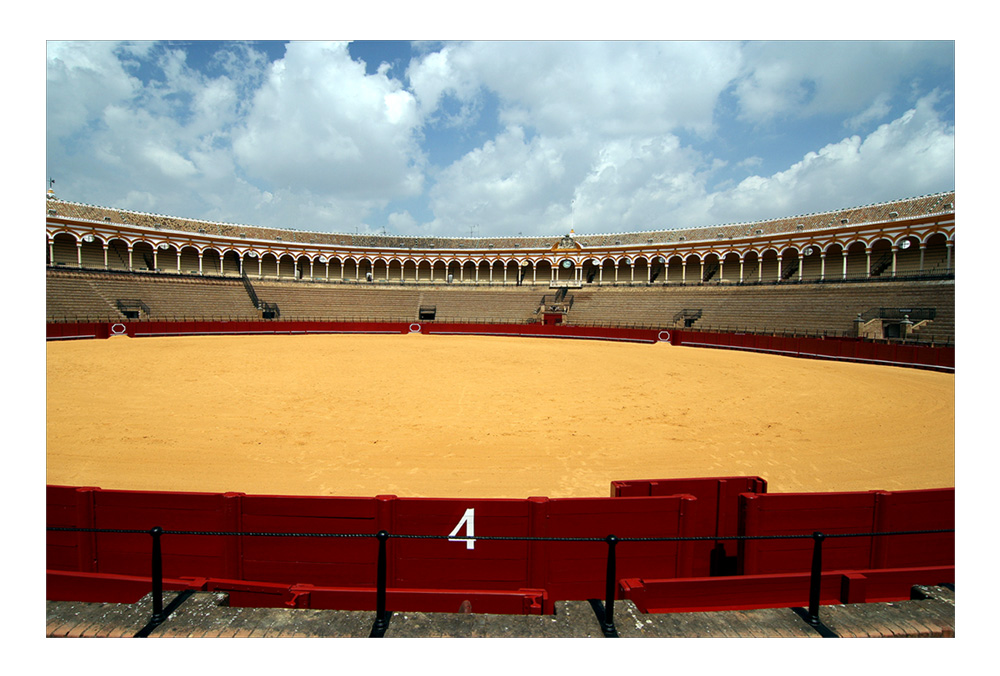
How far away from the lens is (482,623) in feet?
9.64

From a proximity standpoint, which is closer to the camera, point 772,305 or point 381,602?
point 381,602

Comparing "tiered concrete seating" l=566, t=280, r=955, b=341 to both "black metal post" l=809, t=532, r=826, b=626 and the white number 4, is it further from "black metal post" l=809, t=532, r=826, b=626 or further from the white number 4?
the white number 4

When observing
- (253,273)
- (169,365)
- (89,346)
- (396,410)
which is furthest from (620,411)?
(253,273)

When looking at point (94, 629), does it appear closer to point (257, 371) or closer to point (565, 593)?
point (565, 593)

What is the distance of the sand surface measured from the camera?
21.8 feet

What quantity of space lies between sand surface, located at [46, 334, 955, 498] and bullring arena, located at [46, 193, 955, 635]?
0.23ft

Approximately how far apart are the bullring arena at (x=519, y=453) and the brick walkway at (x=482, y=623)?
244 mm

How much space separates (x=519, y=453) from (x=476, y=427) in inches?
66.8

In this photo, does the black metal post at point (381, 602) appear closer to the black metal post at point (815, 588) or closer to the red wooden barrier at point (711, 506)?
the red wooden barrier at point (711, 506)

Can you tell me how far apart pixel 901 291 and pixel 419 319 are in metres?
35.5

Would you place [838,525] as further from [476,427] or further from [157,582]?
[476,427]

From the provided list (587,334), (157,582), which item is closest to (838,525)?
(157,582)

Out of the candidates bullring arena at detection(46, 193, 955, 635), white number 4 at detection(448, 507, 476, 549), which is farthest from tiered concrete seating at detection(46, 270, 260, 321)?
white number 4 at detection(448, 507, 476, 549)

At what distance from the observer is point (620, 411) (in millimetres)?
10672
